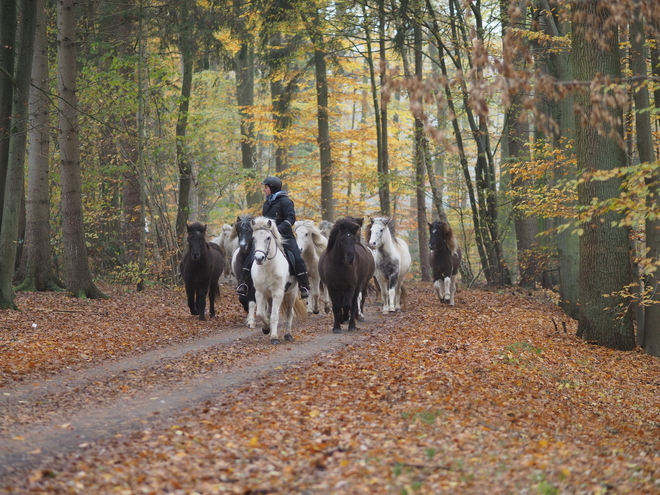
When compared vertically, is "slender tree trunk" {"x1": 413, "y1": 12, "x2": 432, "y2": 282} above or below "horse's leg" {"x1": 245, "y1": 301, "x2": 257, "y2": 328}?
above

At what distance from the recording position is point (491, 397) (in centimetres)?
818

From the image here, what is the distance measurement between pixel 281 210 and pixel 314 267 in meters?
3.52

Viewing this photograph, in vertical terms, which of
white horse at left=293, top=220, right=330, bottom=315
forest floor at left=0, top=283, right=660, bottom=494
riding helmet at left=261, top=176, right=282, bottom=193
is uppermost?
riding helmet at left=261, top=176, right=282, bottom=193

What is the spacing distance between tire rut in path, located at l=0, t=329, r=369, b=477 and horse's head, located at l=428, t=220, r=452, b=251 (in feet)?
23.6

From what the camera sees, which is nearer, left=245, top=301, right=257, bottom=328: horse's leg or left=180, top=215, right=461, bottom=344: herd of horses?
left=180, top=215, right=461, bottom=344: herd of horses

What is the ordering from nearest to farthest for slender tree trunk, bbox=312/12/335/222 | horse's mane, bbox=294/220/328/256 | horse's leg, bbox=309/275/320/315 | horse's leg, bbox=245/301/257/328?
1. horse's leg, bbox=245/301/257/328
2. horse's mane, bbox=294/220/328/256
3. horse's leg, bbox=309/275/320/315
4. slender tree trunk, bbox=312/12/335/222

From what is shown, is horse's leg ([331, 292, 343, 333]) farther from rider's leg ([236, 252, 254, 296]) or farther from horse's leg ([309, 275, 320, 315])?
horse's leg ([309, 275, 320, 315])

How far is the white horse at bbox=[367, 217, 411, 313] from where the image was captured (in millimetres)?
16234

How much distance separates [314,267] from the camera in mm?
15797

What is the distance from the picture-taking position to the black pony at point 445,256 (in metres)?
18.1

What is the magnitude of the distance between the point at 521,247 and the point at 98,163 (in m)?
14.9

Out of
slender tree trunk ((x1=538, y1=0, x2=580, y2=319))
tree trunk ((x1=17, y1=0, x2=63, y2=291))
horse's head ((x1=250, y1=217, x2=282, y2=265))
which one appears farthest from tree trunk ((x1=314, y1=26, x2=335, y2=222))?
horse's head ((x1=250, y1=217, x2=282, y2=265))

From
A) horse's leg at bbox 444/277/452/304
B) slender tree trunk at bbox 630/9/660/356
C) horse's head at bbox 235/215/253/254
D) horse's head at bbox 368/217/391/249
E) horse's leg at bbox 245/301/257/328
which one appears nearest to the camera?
slender tree trunk at bbox 630/9/660/356

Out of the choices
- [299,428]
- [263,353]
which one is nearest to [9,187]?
[263,353]
